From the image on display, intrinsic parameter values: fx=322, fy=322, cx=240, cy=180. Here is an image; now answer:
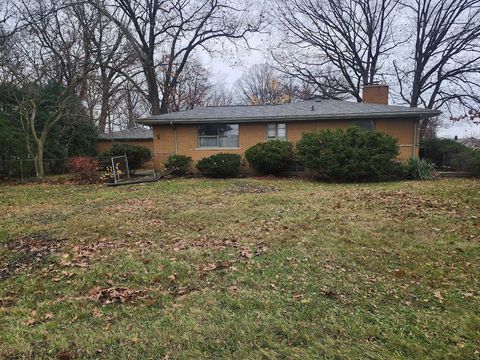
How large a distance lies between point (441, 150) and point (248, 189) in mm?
11913

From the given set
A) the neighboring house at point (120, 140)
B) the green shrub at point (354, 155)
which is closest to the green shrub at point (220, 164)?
the green shrub at point (354, 155)

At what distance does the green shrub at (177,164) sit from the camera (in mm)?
15961

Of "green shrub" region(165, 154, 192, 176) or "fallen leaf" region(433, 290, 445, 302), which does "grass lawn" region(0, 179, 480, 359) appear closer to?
"fallen leaf" region(433, 290, 445, 302)

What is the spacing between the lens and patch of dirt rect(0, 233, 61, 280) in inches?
185

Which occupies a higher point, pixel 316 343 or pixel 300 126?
pixel 300 126

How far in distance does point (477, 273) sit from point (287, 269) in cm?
237

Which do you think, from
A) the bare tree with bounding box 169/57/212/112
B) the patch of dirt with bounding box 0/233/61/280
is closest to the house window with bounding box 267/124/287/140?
the patch of dirt with bounding box 0/233/61/280

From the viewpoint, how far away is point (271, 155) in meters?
14.8

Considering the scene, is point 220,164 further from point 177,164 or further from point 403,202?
point 403,202

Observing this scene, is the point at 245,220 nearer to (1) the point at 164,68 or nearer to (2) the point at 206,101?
(1) the point at 164,68

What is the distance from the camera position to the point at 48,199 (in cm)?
1046

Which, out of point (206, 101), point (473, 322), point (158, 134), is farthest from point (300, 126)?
point (206, 101)

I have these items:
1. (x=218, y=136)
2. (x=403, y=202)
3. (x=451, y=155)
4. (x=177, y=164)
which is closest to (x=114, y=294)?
(x=403, y=202)

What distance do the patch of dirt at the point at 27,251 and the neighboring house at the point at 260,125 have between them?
36.9 ft
